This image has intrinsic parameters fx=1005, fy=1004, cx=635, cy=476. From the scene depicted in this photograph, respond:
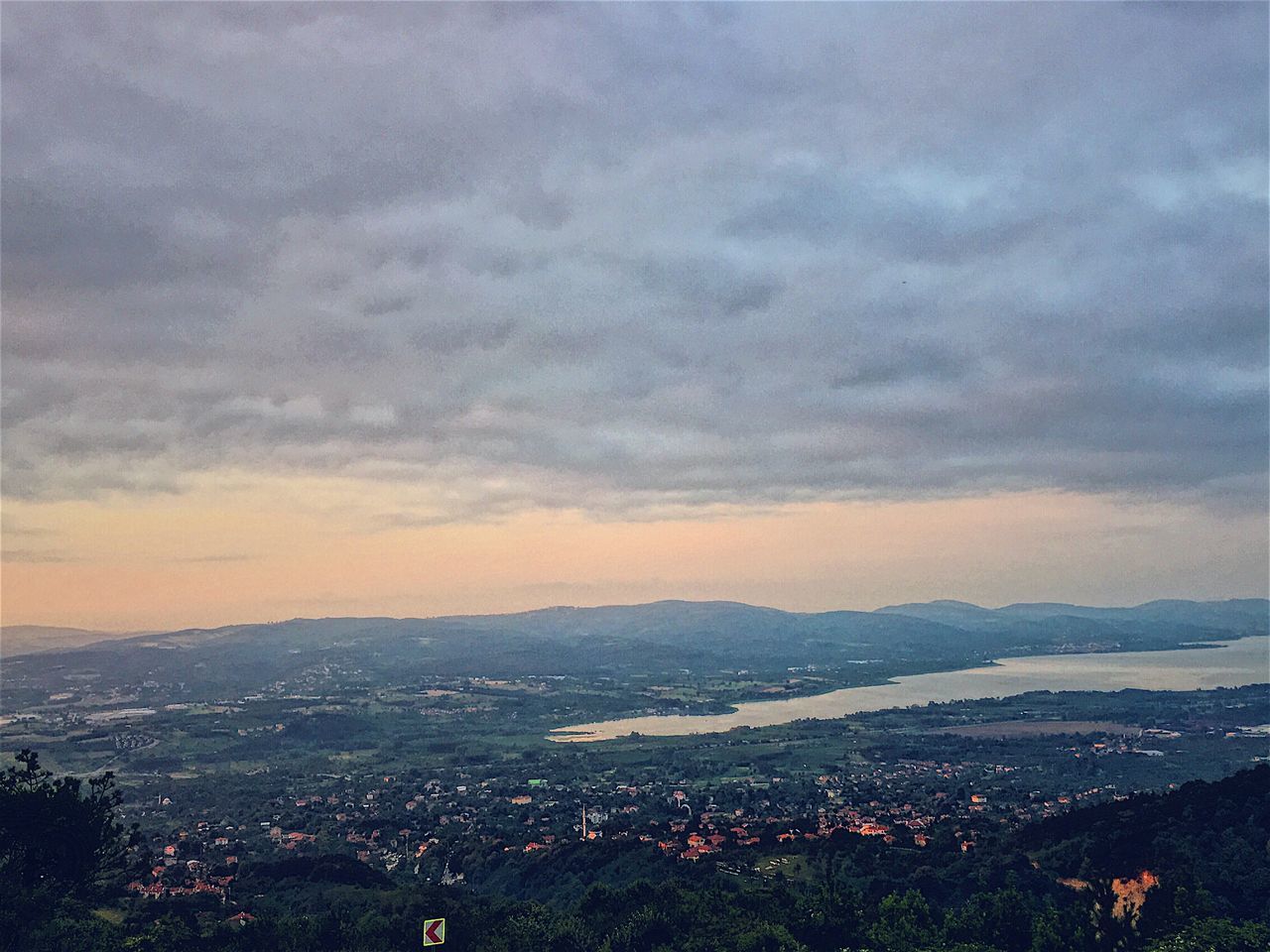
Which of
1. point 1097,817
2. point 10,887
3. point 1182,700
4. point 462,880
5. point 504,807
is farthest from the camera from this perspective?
point 1182,700

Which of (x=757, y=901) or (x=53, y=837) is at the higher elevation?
(x=53, y=837)

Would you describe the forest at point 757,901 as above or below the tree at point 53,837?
below

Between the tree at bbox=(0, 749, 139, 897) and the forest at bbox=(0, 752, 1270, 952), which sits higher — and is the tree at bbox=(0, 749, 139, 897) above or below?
above

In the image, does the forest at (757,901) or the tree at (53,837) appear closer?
the forest at (757,901)

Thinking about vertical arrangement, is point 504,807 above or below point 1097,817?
below

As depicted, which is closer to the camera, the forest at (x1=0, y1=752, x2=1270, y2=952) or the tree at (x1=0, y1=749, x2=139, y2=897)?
the forest at (x1=0, y1=752, x2=1270, y2=952)

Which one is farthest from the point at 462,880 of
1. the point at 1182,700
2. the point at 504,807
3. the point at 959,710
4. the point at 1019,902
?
the point at 1182,700

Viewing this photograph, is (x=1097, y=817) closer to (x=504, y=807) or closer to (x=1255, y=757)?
(x=504, y=807)

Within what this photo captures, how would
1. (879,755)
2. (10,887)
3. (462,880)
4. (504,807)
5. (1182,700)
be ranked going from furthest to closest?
(1182,700), (879,755), (504,807), (462,880), (10,887)

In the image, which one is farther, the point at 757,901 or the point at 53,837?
the point at 757,901

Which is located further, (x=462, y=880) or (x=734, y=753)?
(x=734, y=753)
